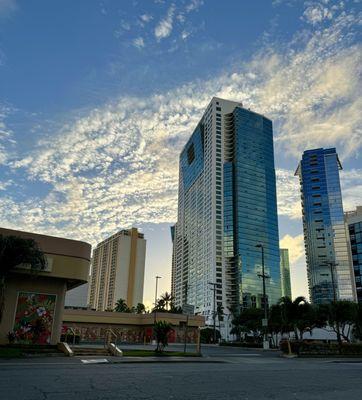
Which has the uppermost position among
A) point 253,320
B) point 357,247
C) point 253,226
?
point 253,226

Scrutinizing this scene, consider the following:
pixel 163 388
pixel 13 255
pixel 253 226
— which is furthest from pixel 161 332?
pixel 253 226

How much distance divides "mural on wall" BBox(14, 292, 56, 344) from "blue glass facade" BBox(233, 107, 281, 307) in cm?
15958

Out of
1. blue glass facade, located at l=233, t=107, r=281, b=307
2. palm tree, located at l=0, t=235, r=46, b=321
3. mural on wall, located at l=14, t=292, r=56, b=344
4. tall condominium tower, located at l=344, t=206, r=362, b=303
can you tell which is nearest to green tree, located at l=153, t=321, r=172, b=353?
mural on wall, located at l=14, t=292, r=56, b=344

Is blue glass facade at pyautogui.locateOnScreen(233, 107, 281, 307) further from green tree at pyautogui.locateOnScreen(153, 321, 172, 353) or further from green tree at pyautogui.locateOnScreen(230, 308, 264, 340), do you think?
green tree at pyautogui.locateOnScreen(153, 321, 172, 353)

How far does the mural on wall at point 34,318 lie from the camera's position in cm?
2723

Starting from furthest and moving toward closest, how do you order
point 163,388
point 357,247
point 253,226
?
point 253,226 → point 357,247 → point 163,388

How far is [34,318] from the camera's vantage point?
27.8 meters

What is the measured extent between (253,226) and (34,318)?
166 m

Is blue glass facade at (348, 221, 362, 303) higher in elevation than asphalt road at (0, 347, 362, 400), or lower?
higher

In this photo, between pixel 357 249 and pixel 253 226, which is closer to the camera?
pixel 357 249

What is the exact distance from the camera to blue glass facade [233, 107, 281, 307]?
604 feet

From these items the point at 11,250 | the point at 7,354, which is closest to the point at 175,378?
the point at 7,354

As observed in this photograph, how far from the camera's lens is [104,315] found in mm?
69750

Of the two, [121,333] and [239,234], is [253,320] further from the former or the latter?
[239,234]
